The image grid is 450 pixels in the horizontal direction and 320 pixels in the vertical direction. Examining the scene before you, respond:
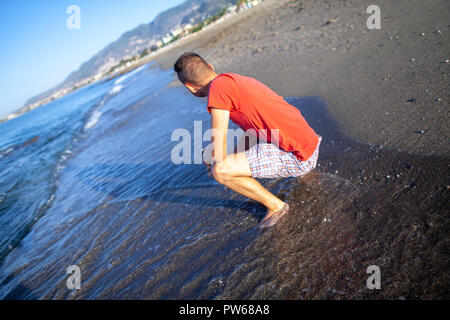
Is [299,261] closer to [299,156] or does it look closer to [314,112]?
[299,156]

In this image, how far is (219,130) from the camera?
2.22 metres

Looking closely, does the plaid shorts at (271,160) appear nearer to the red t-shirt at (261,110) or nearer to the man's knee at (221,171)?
the red t-shirt at (261,110)

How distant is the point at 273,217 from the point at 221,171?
79 centimetres

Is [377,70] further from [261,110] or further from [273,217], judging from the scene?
[273,217]

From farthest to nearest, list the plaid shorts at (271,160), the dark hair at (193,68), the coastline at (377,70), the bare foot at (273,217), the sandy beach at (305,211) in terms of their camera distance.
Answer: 1. the coastline at (377,70)
2. the bare foot at (273,217)
3. the plaid shorts at (271,160)
4. the dark hair at (193,68)
5. the sandy beach at (305,211)

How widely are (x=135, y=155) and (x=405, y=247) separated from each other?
5856 millimetres

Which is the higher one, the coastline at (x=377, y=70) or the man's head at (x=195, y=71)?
the man's head at (x=195, y=71)

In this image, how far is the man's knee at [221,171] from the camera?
2403 millimetres

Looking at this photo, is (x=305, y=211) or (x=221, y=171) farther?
(x=305, y=211)

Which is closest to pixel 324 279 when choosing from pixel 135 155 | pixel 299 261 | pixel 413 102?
pixel 299 261

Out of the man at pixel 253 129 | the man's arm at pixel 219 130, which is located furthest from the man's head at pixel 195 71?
the man's arm at pixel 219 130

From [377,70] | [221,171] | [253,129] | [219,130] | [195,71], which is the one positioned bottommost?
[377,70]

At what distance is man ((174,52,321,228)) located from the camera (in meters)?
2.15

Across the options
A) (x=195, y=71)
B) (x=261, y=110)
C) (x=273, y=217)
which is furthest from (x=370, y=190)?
(x=195, y=71)
